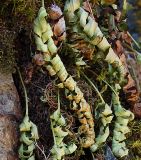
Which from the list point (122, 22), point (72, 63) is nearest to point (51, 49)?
point (72, 63)

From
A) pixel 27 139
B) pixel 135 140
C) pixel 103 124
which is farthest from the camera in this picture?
pixel 135 140

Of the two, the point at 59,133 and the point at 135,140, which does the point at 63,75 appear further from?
the point at 135,140

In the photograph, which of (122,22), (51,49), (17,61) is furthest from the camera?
(122,22)

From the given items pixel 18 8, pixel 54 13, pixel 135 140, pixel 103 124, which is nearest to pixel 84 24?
pixel 54 13

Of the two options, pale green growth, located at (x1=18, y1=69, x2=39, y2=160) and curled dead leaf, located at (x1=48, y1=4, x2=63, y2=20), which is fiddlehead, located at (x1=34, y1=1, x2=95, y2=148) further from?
pale green growth, located at (x1=18, y1=69, x2=39, y2=160)

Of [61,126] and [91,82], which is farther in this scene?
[91,82]

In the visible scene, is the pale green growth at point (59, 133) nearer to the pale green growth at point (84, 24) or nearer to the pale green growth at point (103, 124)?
the pale green growth at point (103, 124)

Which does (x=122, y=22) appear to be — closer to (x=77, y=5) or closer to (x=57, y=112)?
(x=77, y=5)
